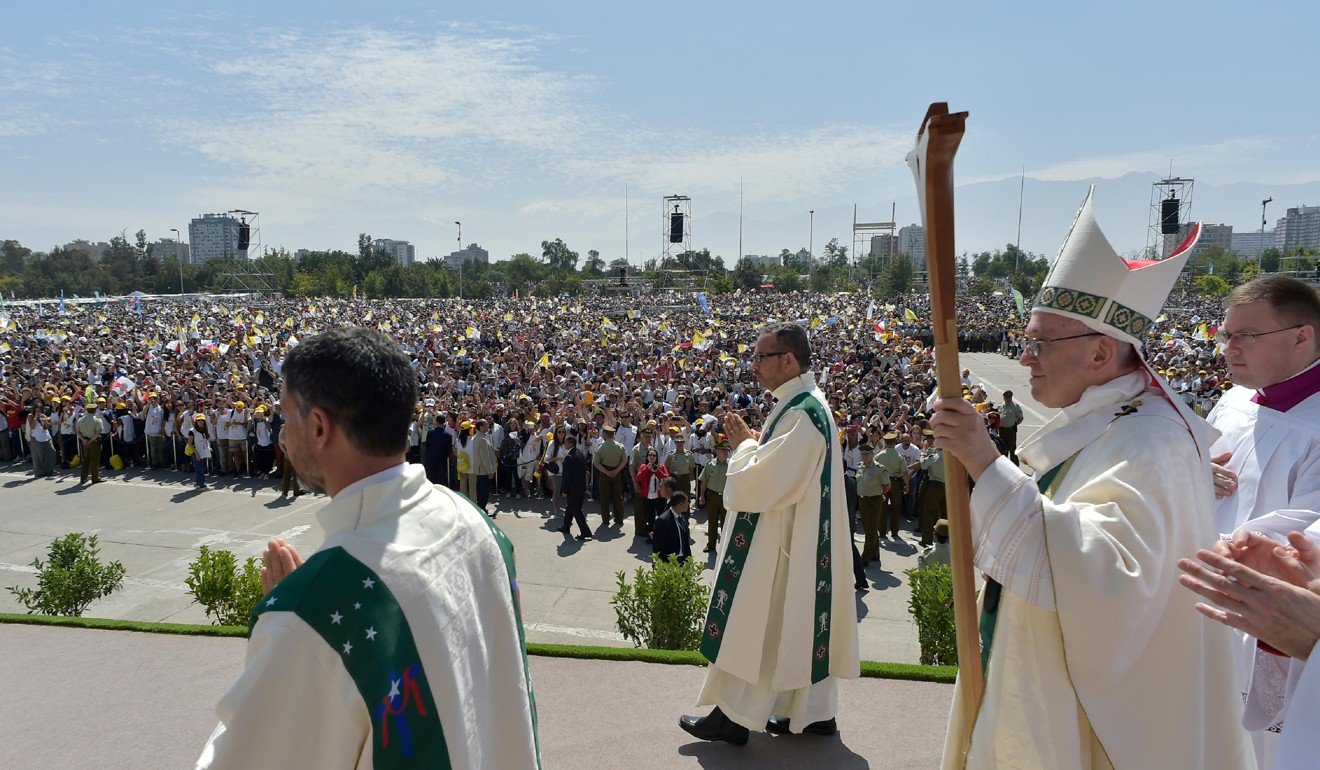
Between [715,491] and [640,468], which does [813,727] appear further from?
[640,468]

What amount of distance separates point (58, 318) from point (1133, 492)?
5296cm

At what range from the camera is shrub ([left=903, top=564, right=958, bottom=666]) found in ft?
18.9

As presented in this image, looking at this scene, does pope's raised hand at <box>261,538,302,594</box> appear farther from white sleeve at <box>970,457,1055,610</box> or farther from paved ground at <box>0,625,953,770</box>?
paved ground at <box>0,625,953,770</box>

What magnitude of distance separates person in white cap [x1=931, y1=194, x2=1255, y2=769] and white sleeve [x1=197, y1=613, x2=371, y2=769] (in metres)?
1.56

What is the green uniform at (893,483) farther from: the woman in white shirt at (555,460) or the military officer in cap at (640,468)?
the woman in white shirt at (555,460)

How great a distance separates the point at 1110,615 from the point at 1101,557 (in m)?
0.16

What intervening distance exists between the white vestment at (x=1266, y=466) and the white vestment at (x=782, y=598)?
1800 millimetres

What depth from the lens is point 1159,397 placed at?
2354mm

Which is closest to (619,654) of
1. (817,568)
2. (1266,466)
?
(817,568)

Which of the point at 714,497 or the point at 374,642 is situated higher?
the point at 374,642

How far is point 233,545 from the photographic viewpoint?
1105cm

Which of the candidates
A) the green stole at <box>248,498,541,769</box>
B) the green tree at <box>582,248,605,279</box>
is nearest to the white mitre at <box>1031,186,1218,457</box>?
the green stole at <box>248,498,541,769</box>

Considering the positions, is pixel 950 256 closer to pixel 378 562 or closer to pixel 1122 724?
pixel 1122 724

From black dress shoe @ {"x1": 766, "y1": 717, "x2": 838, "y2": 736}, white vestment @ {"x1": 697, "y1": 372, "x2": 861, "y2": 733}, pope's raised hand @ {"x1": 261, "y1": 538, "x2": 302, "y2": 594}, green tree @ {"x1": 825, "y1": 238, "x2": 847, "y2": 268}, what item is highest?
green tree @ {"x1": 825, "y1": 238, "x2": 847, "y2": 268}
